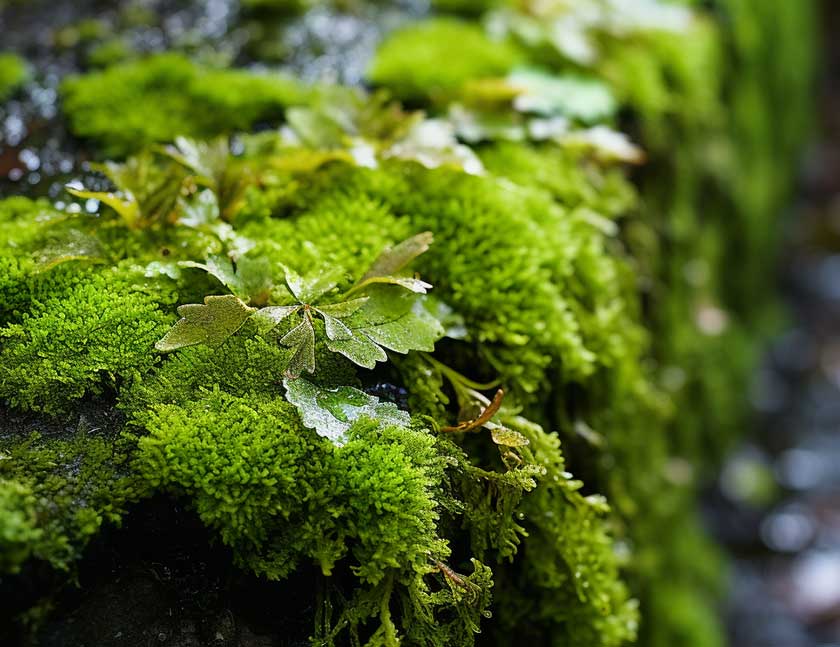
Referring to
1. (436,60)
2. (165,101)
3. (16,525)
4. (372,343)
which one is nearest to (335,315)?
(372,343)

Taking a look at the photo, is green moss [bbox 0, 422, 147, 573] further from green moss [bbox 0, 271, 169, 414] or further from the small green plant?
the small green plant

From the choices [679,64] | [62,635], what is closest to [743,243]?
[679,64]

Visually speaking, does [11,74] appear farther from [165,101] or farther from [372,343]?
[372,343]

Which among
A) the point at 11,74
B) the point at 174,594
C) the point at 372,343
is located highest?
the point at 372,343

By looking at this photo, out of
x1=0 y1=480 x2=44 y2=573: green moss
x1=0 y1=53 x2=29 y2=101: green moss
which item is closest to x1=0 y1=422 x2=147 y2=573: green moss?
x1=0 y1=480 x2=44 y2=573: green moss

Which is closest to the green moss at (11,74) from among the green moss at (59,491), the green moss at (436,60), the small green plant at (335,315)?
the green moss at (436,60)
